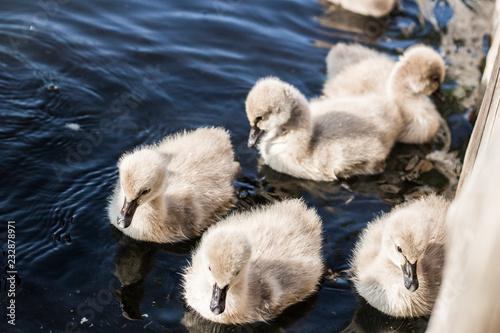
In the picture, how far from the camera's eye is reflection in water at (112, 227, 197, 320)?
169 inches

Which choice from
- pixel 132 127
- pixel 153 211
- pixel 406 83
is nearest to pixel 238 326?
pixel 153 211

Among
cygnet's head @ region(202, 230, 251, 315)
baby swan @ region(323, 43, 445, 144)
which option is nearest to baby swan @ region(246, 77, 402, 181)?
baby swan @ region(323, 43, 445, 144)

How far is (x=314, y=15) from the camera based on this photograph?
28.3 ft

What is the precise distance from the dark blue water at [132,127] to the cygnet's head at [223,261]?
399 millimetres

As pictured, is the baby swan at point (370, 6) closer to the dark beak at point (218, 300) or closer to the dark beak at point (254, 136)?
the dark beak at point (254, 136)

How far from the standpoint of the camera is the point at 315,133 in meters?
5.80

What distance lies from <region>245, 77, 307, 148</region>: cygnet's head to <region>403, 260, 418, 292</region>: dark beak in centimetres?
193

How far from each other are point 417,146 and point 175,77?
2.63m

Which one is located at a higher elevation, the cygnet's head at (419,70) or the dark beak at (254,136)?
the cygnet's head at (419,70)

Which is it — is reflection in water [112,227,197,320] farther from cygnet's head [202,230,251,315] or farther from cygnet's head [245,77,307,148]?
cygnet's head [245,77,307,148]

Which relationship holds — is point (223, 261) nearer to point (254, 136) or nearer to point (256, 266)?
point (256, 266)

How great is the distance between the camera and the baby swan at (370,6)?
28.0 ft

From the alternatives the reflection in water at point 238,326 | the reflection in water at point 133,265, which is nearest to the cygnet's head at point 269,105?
the reflection in water at point 133,265

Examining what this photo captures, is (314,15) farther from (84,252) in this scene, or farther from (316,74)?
(84,252)
